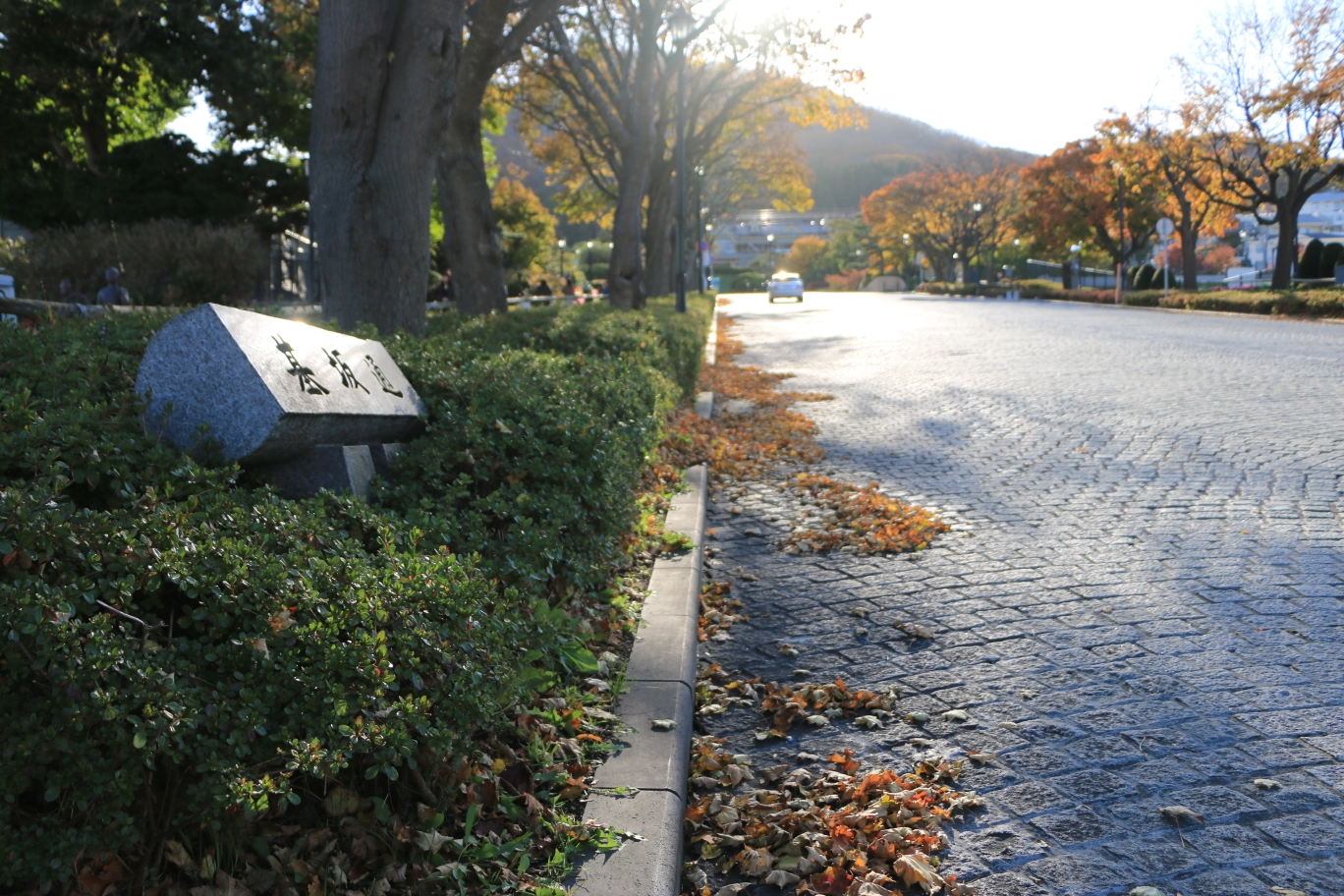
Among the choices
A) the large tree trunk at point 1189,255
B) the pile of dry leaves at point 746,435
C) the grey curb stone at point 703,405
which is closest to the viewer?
the pile of dry leaves at point 746,435

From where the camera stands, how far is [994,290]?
65.4 metres

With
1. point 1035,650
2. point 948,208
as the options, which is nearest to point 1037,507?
point 1035,650

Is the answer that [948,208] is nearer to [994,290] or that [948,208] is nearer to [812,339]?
[994,290]

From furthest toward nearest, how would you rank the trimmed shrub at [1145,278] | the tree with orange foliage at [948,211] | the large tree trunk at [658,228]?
1. the tree with orange foliage at [948,211]
2. the trimmed shrub at [1145,278]
3. the large tree trunk at [658,228]

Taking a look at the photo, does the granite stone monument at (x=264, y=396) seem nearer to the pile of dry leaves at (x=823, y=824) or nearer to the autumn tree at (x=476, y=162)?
the pile of dry leaves at (x=823, y=824)

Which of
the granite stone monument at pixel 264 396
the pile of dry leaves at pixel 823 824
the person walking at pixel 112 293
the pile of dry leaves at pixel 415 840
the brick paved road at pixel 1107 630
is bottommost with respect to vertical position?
the pile of dry leaves at pixel 823 824

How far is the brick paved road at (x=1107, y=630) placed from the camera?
3.04 meters

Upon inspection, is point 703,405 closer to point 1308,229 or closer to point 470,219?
point 470,219

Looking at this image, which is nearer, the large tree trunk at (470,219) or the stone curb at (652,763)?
the stone curb at (652,763)

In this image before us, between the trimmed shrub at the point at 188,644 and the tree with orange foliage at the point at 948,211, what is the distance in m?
69.1

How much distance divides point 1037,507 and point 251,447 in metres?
5.01

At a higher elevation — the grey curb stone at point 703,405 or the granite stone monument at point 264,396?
the granite stone monument at point 264,396

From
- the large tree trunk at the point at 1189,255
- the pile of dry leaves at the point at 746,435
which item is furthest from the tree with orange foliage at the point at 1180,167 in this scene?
the pile of dry leaves at the point at 746,435

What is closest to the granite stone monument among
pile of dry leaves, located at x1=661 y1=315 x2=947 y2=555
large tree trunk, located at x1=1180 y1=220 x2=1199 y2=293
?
pile of dry leaves, located at x1=661 y1=315 x2=947 y2=555
